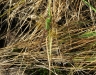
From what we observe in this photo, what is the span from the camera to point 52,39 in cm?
161

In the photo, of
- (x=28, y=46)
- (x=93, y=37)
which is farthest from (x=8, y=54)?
(x=93, y=37)

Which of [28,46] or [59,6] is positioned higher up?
[59,6]

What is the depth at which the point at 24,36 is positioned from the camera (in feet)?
5.71

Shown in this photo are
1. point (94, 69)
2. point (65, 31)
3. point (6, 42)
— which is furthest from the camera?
point (6, 42)

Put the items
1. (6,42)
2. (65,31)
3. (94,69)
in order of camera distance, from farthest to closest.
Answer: (6,42) < (65,31) < (94,69)

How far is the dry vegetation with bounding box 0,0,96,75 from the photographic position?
1.58 metres

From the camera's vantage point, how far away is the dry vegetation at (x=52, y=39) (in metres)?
1.58

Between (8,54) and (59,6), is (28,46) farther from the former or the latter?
(59,6)

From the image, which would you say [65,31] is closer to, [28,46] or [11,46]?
[28,46]

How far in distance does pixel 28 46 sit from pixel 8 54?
0.15 metres

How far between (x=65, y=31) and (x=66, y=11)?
0.15 m

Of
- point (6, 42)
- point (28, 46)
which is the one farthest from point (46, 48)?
point (6, 42)

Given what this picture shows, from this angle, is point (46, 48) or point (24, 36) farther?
point (24, 36)

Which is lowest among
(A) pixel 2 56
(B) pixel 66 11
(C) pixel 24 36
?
(A) pixel 2 56
